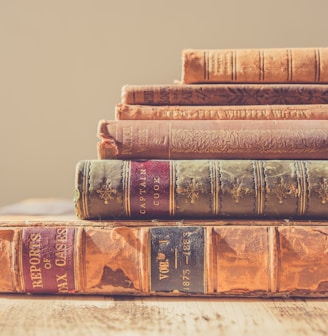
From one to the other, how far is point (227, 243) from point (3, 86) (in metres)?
0.99

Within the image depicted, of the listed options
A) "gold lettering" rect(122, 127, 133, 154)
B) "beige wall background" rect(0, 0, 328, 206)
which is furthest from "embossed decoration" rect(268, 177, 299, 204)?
"beige wall background" rect(0, 0, 328, 206)

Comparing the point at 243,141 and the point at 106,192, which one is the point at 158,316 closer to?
the point at 106,192

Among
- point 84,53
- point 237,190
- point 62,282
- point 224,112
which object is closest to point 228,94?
point 224,112

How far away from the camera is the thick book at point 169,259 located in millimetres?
656

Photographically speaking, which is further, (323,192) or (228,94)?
(228,94)

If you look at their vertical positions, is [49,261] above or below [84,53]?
below

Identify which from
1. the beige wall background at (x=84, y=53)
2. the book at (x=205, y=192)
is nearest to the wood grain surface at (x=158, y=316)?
the book at (x=205, y=192)

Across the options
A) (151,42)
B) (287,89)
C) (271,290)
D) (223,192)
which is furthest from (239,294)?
(151,42)

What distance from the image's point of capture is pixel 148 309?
629 mm

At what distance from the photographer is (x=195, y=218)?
2.26ft

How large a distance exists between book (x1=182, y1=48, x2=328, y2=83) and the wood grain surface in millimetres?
377

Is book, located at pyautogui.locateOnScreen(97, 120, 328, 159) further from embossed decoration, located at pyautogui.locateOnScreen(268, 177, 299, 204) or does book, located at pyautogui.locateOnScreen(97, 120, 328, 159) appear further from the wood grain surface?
the wood grain surface

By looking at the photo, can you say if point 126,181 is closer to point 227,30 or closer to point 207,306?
point 207,306

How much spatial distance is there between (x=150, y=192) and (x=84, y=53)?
31.6 inches
